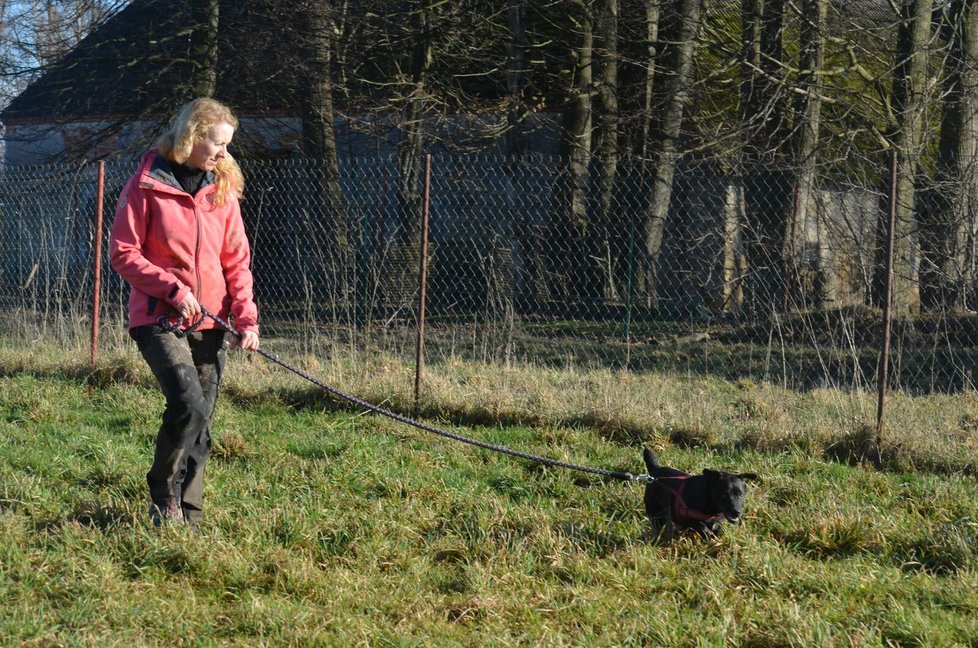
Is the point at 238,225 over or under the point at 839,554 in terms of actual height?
over

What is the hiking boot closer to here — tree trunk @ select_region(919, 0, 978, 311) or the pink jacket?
the pink jacket

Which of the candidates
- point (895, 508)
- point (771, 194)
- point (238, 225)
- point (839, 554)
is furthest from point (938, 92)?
point (238, 225)

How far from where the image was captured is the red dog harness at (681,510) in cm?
399

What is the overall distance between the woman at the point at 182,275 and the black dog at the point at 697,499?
5.97 ft

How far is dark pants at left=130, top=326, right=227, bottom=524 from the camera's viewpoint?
379 cm

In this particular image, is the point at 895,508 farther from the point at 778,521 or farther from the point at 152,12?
the point at 152,12

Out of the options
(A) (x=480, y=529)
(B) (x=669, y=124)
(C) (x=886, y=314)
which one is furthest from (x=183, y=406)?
(B) (x=669, y=124)

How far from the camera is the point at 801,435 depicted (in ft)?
19.3

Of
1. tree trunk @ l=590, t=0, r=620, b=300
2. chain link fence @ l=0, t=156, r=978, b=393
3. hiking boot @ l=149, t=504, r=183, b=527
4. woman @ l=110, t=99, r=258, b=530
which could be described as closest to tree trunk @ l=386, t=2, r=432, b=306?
chain link fence @ l=0, t=156, r=978, b=393

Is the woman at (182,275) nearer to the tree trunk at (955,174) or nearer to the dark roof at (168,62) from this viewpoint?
the tree trunk at (955,174)

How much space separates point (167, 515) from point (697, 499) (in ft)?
7.04

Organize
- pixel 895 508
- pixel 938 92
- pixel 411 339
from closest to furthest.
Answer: pixel 895 508
pixel 411 339
pixel 938 92

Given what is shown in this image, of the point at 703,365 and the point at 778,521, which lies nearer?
Answer: the point at 778,521

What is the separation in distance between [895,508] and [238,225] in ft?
11.0
